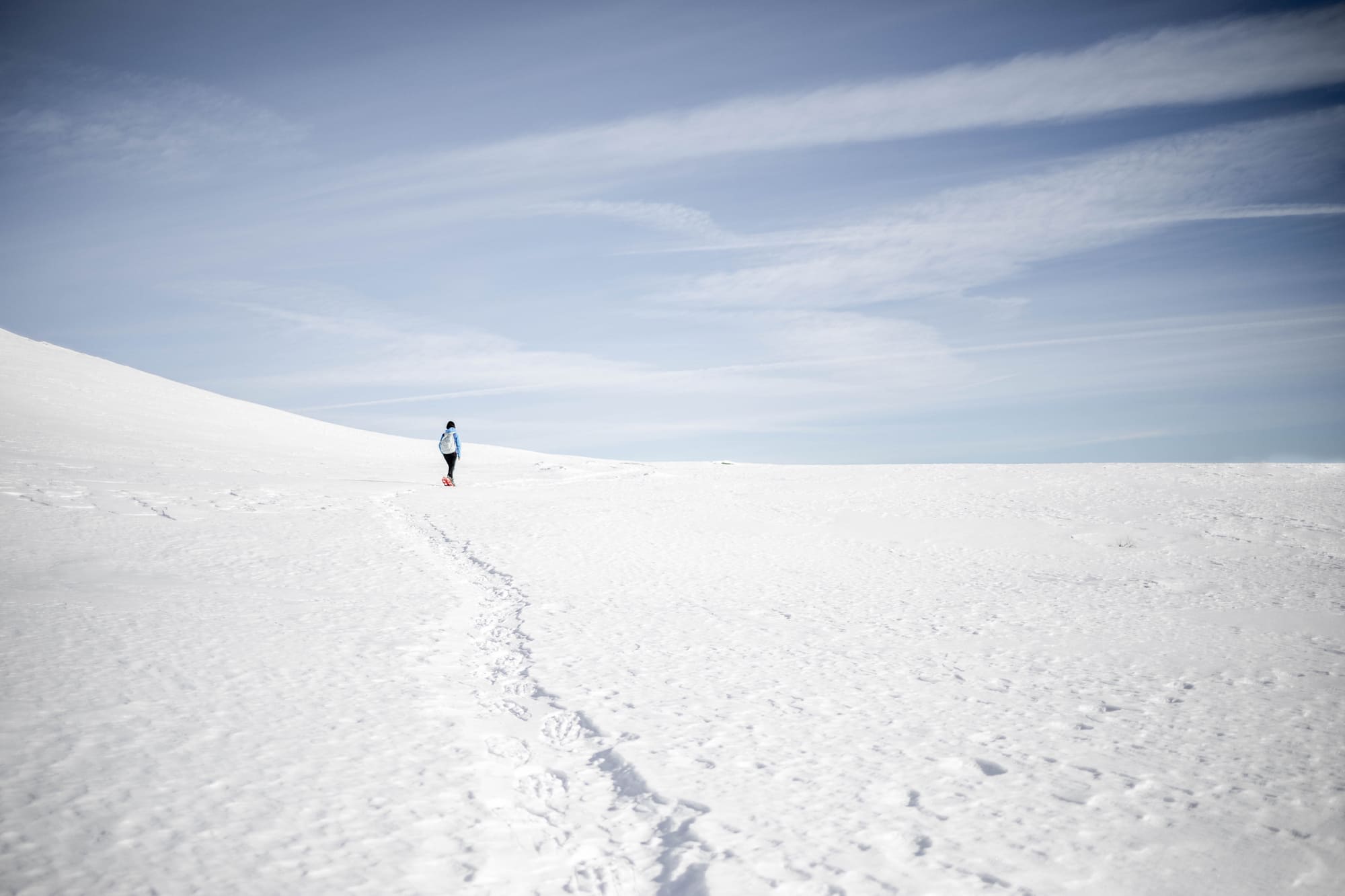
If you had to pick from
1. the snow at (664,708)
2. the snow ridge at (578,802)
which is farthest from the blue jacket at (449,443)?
the snow ridge at (578,802)

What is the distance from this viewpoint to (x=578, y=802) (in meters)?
3.95

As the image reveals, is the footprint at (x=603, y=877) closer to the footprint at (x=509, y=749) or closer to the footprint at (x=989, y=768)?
the footprint at (x=509, y=749)

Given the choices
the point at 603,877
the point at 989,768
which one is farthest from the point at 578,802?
the point at 989,768

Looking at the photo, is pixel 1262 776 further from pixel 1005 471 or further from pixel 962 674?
pixel 1005 471

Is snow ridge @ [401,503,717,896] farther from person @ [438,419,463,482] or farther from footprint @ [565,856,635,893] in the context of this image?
person @ [438,419,463,482]

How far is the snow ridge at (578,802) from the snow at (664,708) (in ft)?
0.07

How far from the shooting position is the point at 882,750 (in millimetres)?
4410

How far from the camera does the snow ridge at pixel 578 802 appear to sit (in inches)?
132

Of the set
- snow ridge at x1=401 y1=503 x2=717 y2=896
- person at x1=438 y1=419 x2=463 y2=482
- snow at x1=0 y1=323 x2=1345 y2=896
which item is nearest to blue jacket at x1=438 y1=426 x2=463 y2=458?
person at x1=438 y1=419 x2=463 y2=482

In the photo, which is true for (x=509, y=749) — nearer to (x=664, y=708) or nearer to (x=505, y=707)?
(x=505, y=707)

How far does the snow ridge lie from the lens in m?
3.35

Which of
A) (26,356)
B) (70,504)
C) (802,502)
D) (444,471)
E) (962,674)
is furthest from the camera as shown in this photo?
(26,356)

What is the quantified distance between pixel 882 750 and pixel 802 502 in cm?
1206

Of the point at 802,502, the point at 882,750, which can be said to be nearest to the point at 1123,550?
the point at 802,502
